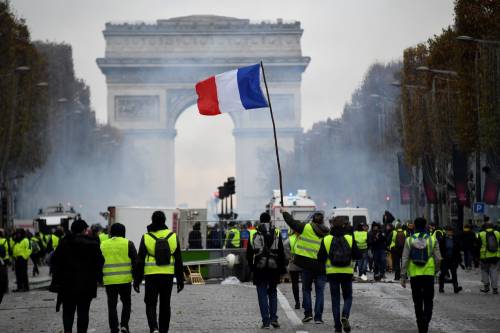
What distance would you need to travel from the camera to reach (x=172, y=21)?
122 meters

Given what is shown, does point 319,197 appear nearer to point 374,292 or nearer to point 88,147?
point 88,147

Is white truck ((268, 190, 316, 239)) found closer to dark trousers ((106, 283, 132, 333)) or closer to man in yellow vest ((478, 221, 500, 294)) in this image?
man in yellow vest ((478, 221, 500, 294))

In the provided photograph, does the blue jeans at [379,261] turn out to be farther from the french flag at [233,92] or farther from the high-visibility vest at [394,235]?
the french flag at [233,92]

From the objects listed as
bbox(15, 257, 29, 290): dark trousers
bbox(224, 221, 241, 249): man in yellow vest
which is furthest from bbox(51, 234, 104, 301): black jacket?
bbox(224, 221, 241, 249): man in yellow vest

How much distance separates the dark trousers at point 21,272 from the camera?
3367 centimetres

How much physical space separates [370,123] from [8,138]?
38452 millimetres

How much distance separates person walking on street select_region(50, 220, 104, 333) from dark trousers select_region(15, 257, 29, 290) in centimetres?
1686

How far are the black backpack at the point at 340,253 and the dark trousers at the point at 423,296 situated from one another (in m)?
0.94

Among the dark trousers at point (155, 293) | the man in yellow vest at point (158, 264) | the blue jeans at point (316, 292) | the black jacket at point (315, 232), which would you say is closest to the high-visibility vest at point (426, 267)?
the black jacket at point (315, 232)

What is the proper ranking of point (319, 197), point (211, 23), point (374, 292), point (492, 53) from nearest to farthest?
point (374, 292)
point (492, 53)
point (319, 197)
point (211, 23)

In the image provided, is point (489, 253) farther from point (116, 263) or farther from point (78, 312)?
point (78, 312)

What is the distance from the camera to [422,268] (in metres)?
18.1

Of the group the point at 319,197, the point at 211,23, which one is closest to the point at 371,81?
the point at 319,197

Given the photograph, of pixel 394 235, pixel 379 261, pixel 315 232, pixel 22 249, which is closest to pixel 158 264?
pixel 315 232
